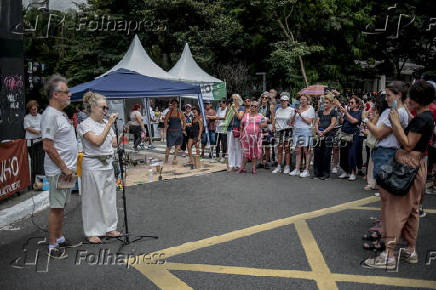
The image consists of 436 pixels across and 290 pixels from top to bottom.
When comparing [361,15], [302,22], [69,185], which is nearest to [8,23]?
[69,185]

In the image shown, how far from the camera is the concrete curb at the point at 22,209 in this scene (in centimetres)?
600

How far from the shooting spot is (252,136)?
9.88 meters

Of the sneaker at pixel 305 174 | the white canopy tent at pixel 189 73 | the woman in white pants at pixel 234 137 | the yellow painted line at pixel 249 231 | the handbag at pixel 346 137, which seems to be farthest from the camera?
the white canopy tent at pixel 189 73

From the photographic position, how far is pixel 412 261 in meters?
4.29

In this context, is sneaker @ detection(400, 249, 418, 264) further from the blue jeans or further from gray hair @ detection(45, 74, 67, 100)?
gray hair @ detection(45, 74, 67, 100)

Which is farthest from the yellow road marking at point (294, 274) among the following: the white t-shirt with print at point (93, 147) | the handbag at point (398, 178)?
the white t-shirt with print at point (93, 147)

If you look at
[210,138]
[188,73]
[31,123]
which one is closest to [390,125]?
[31,123]

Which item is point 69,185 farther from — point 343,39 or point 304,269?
point 343,39

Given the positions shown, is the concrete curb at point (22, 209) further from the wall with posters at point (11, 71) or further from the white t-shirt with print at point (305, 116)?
the white t-shirt with print at point (305, 116)

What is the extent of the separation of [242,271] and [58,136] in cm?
260

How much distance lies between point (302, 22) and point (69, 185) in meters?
24.8

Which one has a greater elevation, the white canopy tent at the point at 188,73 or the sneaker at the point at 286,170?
the white canopy tent at the point at 188,73

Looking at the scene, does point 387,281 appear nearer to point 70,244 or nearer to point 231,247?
point 231,247

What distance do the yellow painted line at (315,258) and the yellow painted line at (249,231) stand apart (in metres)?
0.28
